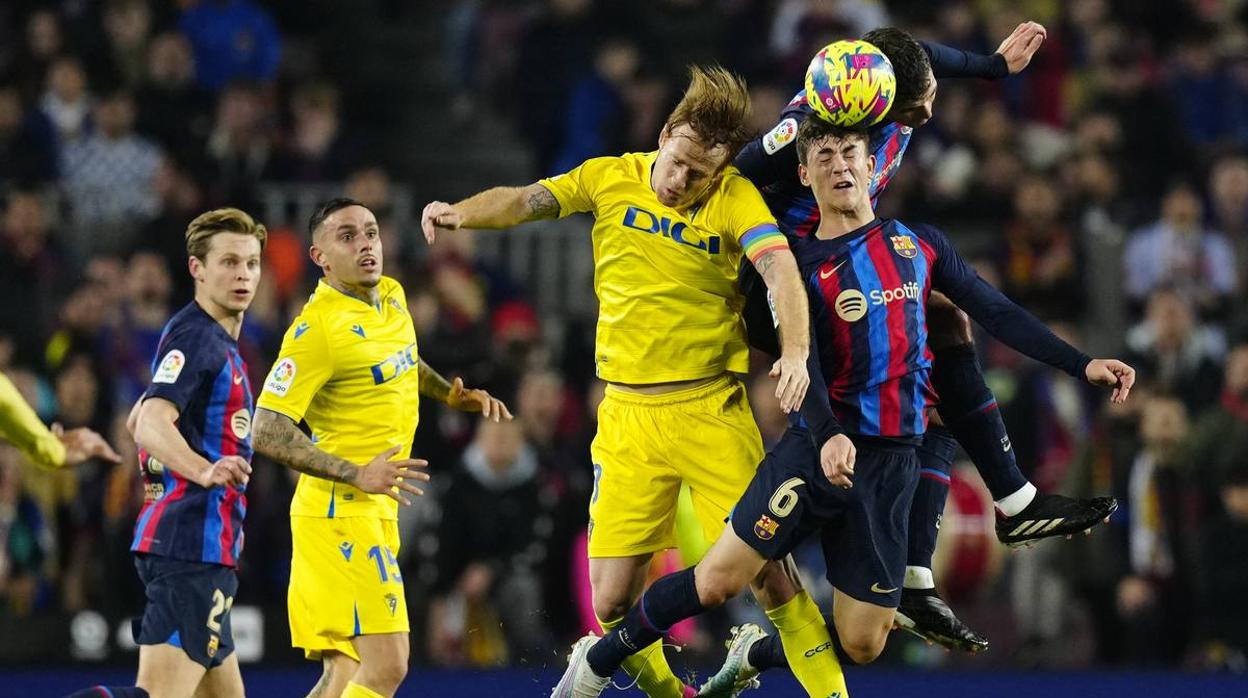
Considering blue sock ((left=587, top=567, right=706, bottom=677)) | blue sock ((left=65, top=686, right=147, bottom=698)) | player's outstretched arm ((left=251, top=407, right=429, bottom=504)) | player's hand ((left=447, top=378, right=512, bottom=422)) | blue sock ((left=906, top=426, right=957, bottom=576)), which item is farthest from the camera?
player's hand ((left=447, top=378, right=512, bottom=422))

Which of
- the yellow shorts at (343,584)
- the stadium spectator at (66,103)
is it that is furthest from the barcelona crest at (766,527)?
the stadium spectator at (66,103)

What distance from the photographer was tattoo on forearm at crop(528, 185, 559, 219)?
24.3ft

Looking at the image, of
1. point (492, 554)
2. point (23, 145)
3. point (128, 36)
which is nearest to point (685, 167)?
point (492, 554)

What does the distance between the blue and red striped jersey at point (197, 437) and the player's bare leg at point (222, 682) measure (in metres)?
0.41

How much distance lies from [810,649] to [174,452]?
2.48 meters

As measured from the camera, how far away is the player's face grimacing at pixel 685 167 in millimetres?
7211

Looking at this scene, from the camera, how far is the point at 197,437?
7145 millimetres

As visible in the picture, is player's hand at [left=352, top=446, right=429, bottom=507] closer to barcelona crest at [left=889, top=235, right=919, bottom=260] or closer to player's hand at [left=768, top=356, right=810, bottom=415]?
player's hand at [left=768, top=356, right=810, bottom=415]

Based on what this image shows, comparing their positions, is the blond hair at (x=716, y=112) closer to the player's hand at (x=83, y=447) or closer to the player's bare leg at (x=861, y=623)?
the player's bare leg at (x=861, y=623)

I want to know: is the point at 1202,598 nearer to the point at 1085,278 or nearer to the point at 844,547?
the point at 1085,278

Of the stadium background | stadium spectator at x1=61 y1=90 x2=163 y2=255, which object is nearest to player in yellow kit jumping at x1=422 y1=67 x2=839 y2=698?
the stadium background

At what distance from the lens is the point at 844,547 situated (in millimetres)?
7039

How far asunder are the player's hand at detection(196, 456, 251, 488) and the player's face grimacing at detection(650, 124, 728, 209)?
74.7 inches

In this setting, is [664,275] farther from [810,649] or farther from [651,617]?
[810,649]
